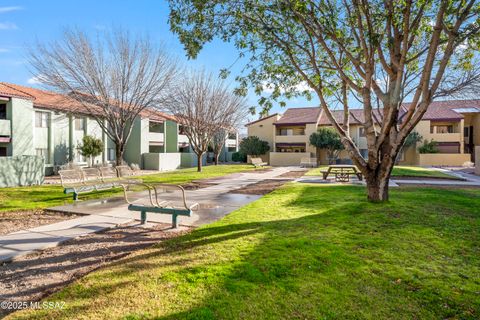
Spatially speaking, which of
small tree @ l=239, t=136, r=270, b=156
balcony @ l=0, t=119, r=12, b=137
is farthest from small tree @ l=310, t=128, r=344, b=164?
balcony @ l=0, t=119, r=12, b=137

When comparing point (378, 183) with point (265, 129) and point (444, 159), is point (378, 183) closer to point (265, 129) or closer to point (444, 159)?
point (444, 159)

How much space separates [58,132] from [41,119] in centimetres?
188

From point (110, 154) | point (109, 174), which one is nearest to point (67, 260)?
point (109, 174)

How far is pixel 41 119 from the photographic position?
25.8m

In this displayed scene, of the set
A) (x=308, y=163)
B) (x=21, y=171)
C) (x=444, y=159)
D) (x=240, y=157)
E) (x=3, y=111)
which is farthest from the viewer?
(x=240, y=157)

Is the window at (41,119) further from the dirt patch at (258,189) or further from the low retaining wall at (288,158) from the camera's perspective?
the low retaining wall at (288,158)

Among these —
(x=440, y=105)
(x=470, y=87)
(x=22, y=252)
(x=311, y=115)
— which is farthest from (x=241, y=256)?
(x=440, y=105)

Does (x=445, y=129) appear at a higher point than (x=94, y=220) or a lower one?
higher

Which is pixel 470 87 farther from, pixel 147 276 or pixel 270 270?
pixel 147 276

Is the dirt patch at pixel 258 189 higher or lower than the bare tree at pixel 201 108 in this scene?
lower

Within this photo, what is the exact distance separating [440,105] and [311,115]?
18.7 meters

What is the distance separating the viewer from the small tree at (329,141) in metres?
38.3

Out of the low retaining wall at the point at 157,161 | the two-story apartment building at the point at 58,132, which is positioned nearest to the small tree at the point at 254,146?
the two-story apartment building at the point at 58,132

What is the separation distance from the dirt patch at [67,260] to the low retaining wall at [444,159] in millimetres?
39378
